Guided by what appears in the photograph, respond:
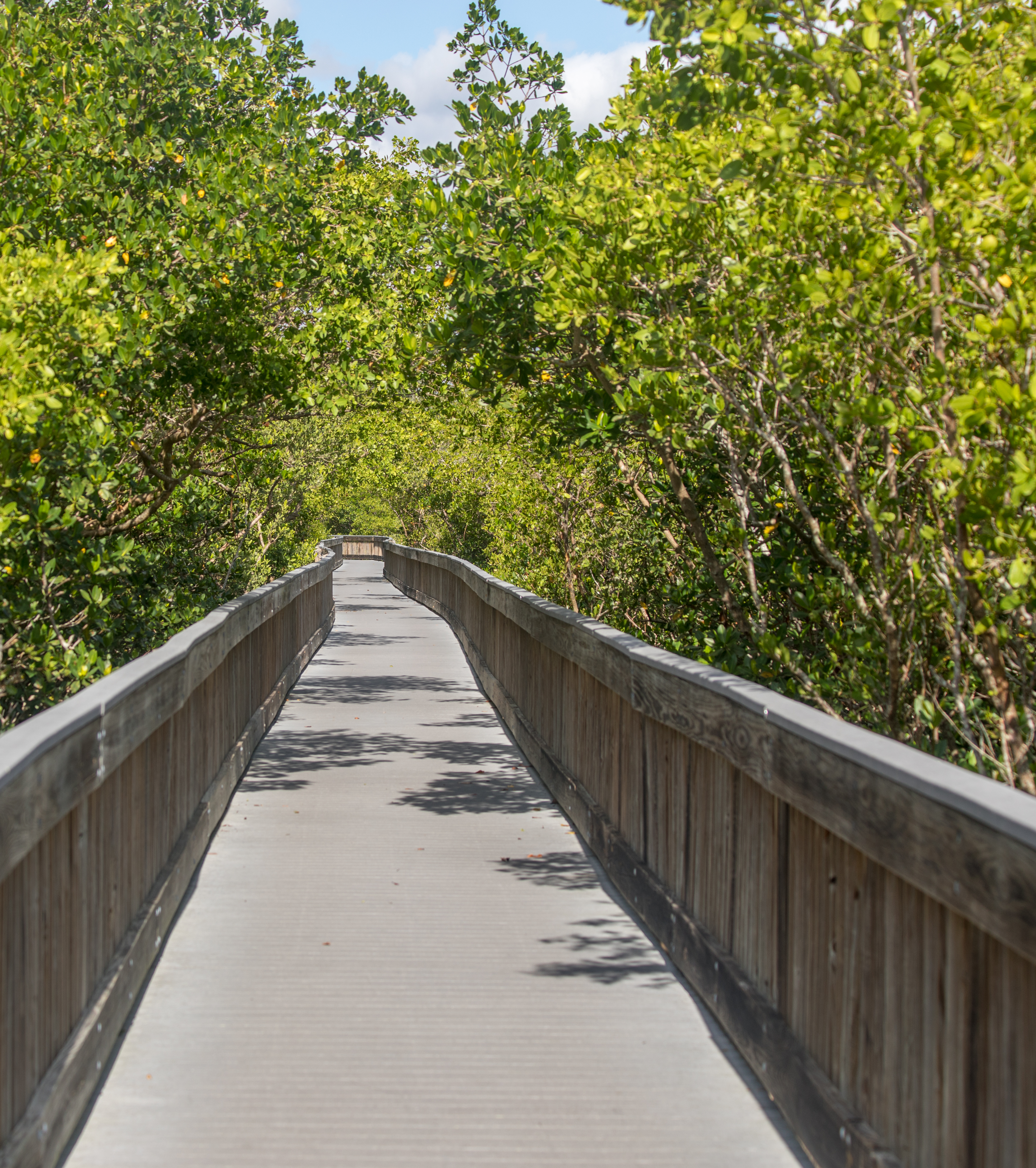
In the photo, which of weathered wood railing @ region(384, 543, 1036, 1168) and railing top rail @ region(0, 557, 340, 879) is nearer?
weathered wood railing @ region(384, 543, 1036, 1168)

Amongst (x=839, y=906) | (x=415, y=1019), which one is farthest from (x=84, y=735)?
(x=839, y=906)

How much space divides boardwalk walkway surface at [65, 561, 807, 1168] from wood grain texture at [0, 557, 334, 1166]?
25cm

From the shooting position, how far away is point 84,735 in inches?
152

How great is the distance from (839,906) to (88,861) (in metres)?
2.20

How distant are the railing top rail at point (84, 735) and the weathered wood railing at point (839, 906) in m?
1.97

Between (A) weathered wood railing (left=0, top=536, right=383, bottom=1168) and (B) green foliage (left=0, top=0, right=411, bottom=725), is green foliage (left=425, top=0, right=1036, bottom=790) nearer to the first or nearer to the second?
(B) green foliage (left=0, top=0, right=411, bottom=725)

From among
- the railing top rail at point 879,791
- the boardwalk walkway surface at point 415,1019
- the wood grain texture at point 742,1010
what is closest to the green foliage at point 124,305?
the boardwalk walkway surface at point 415,1019

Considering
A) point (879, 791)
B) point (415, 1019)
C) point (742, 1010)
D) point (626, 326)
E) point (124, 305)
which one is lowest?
point (415, 1019)

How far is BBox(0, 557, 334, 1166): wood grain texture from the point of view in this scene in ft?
10.4

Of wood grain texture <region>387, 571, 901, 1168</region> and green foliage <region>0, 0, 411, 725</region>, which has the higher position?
green foliage <region>0, 0, 411, 725</region>

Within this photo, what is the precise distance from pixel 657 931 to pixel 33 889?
3014 millimetres

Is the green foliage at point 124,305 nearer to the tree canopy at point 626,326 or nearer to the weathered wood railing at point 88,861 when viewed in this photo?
the tree canopy at point 626,326

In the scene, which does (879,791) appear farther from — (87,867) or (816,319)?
(816,319)

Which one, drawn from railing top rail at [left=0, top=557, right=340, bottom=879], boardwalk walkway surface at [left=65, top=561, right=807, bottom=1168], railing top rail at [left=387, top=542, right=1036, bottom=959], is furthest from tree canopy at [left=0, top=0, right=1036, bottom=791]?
railing top rail at [left=0, top=557, right=340, bottom=879]
